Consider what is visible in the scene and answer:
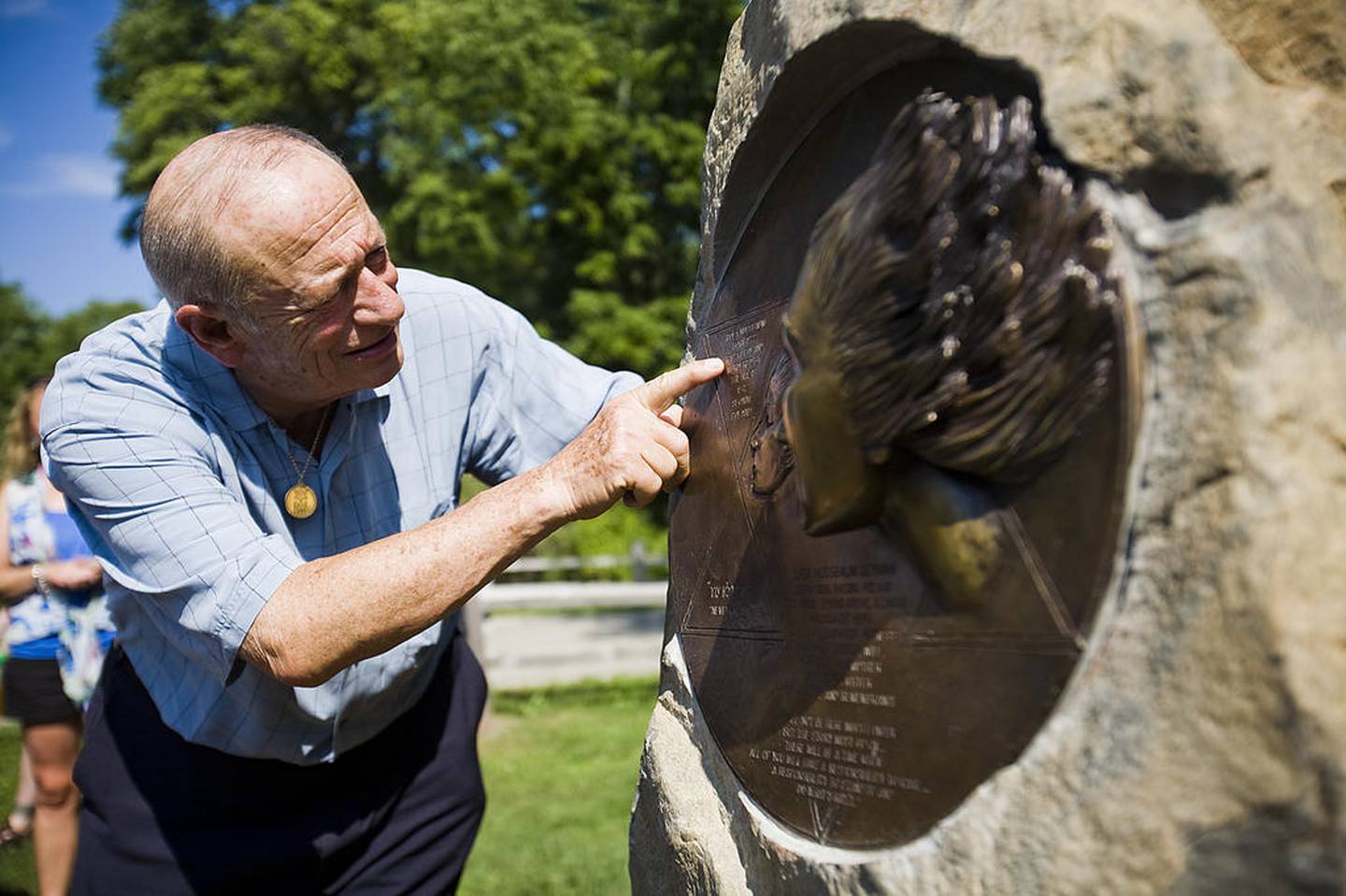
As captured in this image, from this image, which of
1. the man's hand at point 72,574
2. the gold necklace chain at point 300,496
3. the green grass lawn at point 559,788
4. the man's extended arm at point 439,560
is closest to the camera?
the man's extended arm at point 439,560

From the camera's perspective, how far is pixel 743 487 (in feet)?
6.59

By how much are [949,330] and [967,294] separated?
5 centimetres

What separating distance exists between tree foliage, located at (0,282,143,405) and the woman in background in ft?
124

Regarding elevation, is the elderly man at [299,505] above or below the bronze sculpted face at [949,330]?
below

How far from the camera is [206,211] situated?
6.79 feet

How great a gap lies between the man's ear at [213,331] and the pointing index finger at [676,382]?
2.55ft

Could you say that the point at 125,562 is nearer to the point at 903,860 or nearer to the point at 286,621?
the point at 286,621

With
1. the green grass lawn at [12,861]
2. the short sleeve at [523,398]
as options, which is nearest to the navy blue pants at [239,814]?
the short sleeve at [523,398]

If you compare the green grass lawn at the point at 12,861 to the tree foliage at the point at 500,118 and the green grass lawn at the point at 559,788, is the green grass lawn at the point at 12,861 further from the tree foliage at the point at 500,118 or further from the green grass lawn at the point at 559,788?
the tree foliage at the point at 500,118

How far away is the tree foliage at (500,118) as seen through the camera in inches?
647

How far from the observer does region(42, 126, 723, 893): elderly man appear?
1996mm

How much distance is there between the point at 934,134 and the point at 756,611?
85 cm

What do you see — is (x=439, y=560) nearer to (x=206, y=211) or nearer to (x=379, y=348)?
(x=379, y=348)

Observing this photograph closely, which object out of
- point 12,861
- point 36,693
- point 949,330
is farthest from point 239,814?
point 12,861
